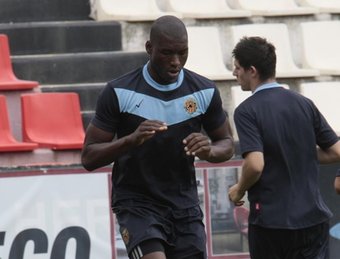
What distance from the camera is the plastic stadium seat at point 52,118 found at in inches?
366

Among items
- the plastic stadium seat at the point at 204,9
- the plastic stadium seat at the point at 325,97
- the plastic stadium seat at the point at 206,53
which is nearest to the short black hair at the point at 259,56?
the plastic stadium seat at the point at 206,53

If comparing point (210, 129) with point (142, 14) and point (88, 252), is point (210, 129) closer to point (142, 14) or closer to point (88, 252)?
point (88, 252)

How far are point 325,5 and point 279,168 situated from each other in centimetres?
599

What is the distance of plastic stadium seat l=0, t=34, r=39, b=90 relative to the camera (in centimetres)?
949

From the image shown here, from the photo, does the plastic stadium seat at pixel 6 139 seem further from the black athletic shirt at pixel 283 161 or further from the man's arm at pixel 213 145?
the man's arm at pixel 213 145

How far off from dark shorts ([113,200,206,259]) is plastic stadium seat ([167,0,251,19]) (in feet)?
18.5

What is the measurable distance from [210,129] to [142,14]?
17.0 feet

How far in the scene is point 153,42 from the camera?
538cm

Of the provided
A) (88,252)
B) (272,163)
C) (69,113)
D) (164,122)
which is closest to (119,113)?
(164,122)

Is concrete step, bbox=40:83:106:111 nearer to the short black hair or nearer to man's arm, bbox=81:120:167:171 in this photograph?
the short black hair

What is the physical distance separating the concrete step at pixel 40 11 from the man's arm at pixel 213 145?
17.8 feet

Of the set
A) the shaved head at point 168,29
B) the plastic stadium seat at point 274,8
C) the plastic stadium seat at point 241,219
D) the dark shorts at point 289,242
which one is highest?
the plastic stadium seat at point 274,8

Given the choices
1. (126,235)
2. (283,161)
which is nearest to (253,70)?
(283,161)

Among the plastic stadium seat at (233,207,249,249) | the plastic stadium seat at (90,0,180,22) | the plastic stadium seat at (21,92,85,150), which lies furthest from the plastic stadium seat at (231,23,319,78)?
the plastic stadium seat at (233,207,249,249)
